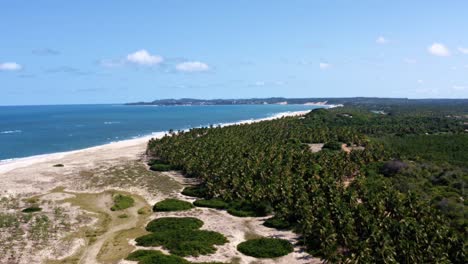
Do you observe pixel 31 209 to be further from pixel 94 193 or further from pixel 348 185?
pixel 348 185

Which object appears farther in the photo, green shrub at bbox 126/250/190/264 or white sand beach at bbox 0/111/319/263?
white sand beach at bbox 0/111/319/263

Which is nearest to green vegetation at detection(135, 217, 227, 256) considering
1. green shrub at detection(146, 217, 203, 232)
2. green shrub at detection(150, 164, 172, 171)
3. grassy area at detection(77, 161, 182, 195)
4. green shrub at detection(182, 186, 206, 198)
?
green shrub at detection(146, 217, 203, 232)

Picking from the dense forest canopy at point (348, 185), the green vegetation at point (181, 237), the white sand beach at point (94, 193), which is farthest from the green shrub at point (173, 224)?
the dense forest canopy at point (348, 185)

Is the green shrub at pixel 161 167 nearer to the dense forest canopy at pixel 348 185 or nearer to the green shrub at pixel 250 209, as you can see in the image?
the dense forest canopy at pixel 348 185

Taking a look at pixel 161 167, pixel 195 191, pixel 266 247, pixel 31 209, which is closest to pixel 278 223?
pixel 266 247

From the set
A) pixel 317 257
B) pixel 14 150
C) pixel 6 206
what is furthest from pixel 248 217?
pixel 14 150

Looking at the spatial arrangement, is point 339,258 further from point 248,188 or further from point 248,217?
point 248,188

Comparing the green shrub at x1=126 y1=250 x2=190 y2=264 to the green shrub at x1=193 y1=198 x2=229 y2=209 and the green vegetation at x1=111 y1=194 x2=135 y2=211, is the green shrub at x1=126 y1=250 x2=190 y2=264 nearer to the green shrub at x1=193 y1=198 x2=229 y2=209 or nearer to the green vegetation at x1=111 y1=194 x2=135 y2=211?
the green vegetation at x1=111 y1=194 x2=135 y2=211

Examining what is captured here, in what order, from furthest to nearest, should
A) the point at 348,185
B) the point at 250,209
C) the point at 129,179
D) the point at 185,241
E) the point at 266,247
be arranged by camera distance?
1. the point at 129,179
2. the point at 348,185
3. the point at 250,209
4. the point at 185,241
5. the point at 266,247
